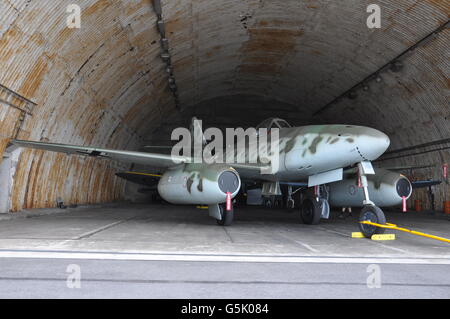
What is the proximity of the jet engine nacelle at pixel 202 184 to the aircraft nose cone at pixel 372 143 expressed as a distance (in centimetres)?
271

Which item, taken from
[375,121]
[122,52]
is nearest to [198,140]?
[122,52]

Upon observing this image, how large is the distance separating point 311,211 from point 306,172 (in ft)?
7.17

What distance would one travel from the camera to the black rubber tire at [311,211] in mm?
10977

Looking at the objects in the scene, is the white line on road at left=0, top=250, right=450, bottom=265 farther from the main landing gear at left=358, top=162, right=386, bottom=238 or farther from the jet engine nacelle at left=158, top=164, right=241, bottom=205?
the jet engine nacelle at left=158, top=164, right=241, bottom=205

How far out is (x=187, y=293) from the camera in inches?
139

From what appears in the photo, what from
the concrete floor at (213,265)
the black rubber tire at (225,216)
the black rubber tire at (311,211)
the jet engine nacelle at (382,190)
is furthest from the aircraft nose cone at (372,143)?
the black rubber tire at (225,216)

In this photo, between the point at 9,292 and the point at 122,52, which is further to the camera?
the point at 122,52

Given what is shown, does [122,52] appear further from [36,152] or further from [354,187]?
[354,187]

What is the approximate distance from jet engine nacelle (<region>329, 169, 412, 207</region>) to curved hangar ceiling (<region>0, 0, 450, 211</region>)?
4.99 m

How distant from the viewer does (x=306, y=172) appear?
9367mm

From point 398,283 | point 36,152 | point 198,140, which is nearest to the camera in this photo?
point 398,283

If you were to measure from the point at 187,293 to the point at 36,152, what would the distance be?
1041 cm

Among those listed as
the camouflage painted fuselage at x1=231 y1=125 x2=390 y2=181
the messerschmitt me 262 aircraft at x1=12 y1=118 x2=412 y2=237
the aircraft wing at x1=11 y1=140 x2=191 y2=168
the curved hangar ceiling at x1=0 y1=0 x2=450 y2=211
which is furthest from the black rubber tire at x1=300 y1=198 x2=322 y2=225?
the curved hangar ceiling at x1=0 y1=0 x2=450 y2=211
